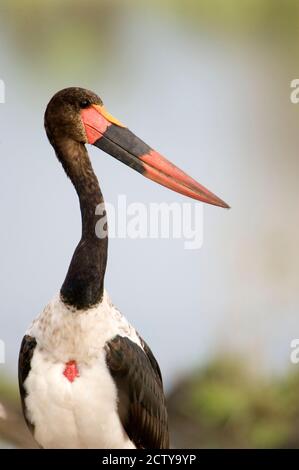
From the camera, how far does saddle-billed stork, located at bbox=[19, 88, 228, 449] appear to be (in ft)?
7.09

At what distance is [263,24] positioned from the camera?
106 inches

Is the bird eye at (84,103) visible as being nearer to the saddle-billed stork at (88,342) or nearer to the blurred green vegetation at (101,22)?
the saddle-billed stork at (88,342)

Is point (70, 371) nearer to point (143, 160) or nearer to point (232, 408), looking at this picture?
point (143, 160)

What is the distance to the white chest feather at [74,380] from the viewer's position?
7.09 feet

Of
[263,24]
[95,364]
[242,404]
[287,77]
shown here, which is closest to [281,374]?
[242,404]

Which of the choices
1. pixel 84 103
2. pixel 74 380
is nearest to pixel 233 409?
pixel 74 380

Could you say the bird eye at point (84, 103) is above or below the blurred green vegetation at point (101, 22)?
below

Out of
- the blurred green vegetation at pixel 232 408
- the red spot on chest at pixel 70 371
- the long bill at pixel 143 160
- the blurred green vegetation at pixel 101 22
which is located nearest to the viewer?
the red spot on chest at pixel 70 371

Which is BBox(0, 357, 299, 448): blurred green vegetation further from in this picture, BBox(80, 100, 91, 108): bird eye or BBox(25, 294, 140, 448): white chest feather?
BBox(80, 100, 91, 108): bird eye

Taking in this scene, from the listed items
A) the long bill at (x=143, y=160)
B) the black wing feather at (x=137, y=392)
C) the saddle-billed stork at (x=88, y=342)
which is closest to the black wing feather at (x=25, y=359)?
the saddle-billed stork at (x=88, y=342)

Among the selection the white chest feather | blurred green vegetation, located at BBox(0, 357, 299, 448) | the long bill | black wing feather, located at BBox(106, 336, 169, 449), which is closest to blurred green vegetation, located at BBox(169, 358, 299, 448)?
blurred green vegetation, located at BBox(0, 357, 299, 448)

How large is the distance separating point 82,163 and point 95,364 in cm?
61

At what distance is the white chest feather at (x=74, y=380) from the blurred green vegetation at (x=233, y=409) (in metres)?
0.59

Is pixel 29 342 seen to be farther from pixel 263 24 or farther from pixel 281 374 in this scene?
pixel 263 24
